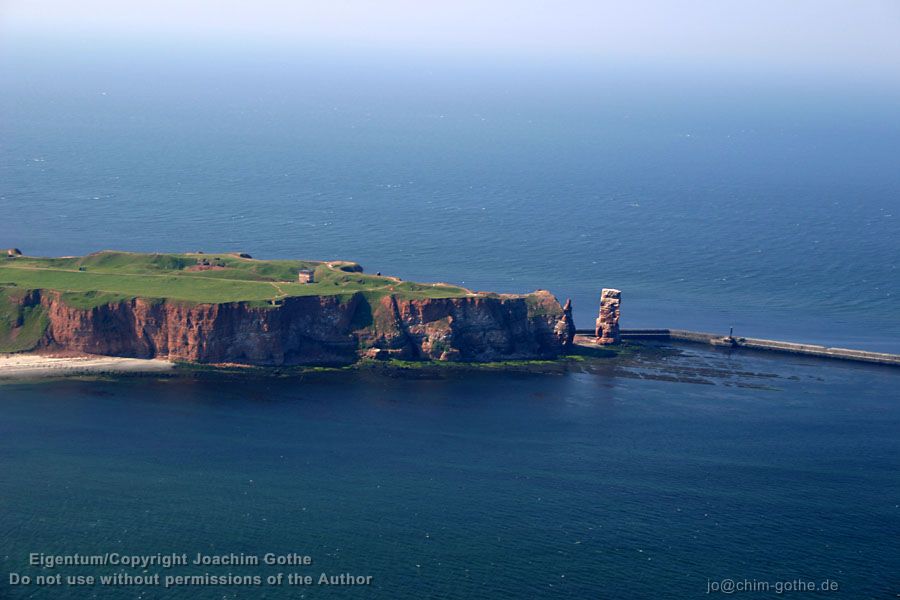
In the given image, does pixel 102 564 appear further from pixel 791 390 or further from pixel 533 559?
pixel 791 390

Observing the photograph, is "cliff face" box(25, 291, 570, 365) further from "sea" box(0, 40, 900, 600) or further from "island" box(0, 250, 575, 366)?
"sea" box(0, 40, 900, 600)

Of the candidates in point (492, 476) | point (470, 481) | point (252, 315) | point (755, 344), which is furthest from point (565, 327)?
point (470, 481)

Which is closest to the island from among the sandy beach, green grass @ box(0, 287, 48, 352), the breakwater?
green grass @ box(0, 287, 48, 352)

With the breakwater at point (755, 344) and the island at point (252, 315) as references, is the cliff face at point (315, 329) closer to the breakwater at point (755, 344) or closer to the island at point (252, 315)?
the island at point (252, 315)

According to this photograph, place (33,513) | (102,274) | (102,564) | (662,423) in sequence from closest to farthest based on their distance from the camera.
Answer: (102,564), (33,513), (662,423), (102,274)

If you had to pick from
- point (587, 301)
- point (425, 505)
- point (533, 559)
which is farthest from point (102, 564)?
point (587, 301)

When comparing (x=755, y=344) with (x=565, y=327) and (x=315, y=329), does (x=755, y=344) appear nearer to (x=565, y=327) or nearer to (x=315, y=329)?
(x=565, y=327)

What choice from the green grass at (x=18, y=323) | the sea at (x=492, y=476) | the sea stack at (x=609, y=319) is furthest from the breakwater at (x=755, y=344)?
the green grass at (x=18, y=323)
